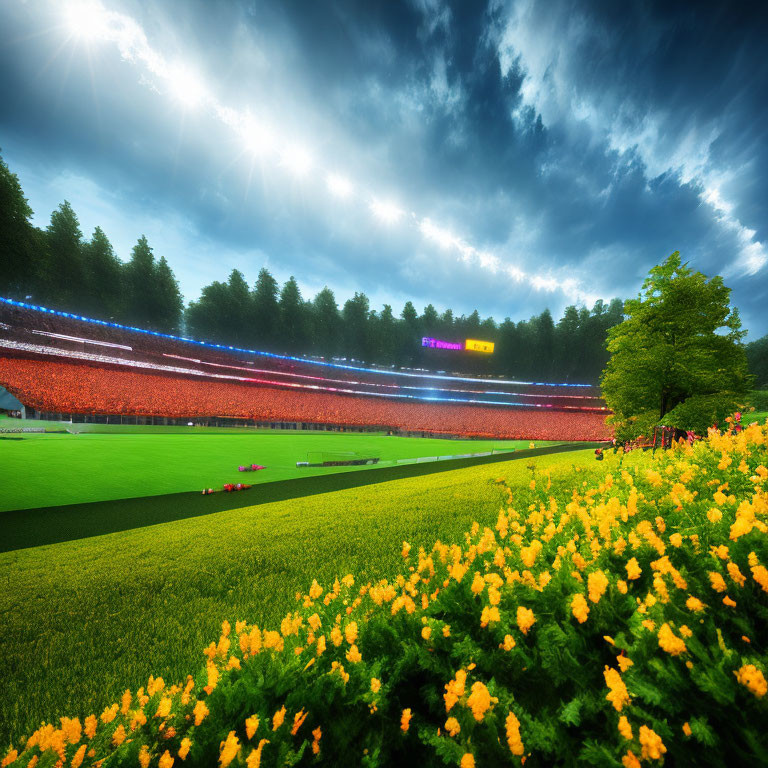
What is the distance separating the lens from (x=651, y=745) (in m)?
0.98

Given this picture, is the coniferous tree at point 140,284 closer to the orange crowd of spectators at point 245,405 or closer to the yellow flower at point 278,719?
the orange crowd of spectators at point 245,405

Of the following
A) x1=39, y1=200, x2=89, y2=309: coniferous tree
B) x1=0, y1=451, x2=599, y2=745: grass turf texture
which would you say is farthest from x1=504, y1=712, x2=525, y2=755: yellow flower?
x1=39, y1=200, x2=89, y2=309: coniferous tree

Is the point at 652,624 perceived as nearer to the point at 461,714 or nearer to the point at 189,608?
the point at 461,714

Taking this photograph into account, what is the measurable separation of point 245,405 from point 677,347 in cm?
3318

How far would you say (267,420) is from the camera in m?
28.8

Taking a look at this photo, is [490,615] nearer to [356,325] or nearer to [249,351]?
[249,351]


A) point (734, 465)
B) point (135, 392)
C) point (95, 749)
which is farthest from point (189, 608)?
point (135, 392)

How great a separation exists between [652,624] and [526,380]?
5684 centimetres

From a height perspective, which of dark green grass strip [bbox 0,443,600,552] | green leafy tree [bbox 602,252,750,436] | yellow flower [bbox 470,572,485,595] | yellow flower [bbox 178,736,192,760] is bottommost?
dark green grass strip [bbox 0,443,600,552]

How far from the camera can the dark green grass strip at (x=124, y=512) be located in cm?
653

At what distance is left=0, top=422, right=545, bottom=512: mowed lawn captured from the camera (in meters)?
9.00

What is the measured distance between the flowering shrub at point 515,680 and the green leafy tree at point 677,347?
1080 cm

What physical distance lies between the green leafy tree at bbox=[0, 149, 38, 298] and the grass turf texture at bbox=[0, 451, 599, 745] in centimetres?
3127

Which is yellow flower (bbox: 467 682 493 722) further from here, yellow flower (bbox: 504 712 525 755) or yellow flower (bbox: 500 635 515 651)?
yellow flower (bbox: 500 635 515 651)
